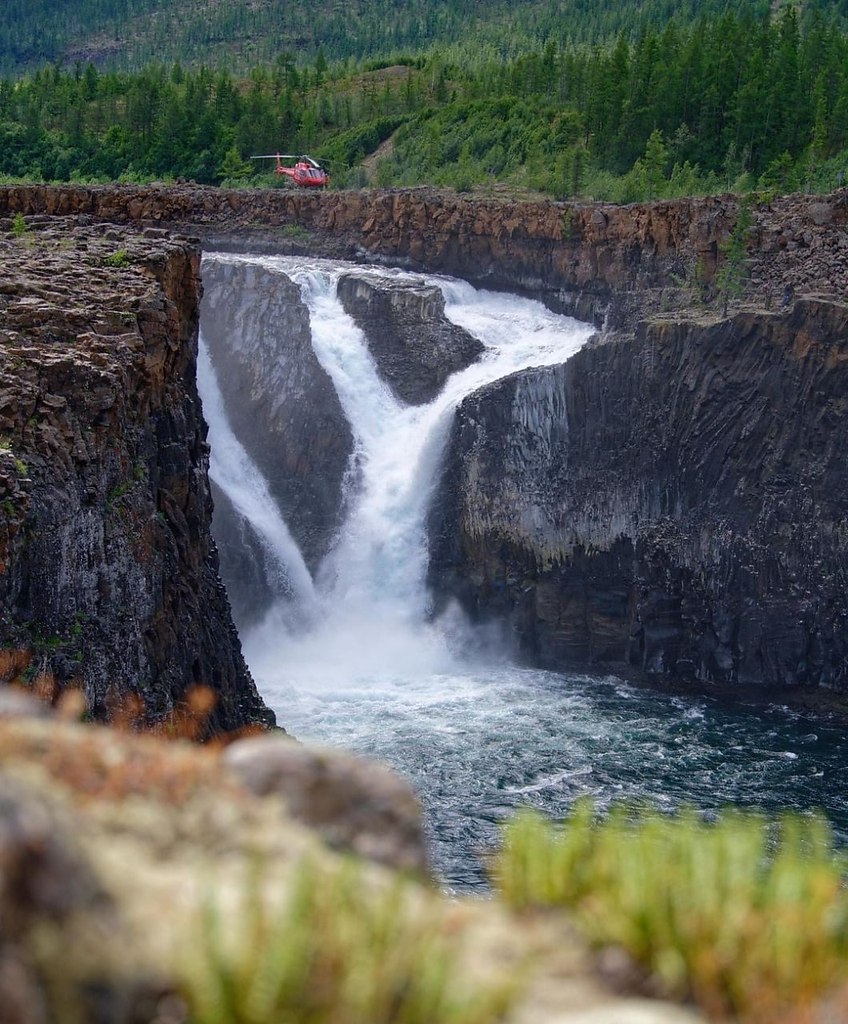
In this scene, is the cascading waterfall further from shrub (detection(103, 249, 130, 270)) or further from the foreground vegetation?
the foreground vegetation

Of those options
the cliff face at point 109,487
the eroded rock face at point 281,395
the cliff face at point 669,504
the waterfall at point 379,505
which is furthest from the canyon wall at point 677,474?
the cliff face at point 109,487

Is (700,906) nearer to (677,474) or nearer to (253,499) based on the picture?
(677,474)

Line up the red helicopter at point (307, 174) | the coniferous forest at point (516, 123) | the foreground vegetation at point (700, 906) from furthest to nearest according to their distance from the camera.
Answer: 1. the red helicopter at point (307, 174)
2. the coniferous forest at point (516, 123)
3. the foreground vegetation at point (700, 906)

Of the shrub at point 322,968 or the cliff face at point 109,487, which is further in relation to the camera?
the cliff face at point 109,487

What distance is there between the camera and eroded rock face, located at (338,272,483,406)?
42844 millimetres

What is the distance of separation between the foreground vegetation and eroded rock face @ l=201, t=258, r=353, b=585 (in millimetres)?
33103

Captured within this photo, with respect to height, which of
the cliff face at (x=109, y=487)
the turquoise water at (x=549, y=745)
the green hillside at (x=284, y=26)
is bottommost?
the turquoise water at (x=549, y=745)

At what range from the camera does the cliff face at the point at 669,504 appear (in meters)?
37.0

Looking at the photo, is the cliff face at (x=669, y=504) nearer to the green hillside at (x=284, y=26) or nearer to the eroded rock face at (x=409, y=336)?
the eroded rock face at (x=409, y=336)

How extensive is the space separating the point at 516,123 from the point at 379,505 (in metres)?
31.0

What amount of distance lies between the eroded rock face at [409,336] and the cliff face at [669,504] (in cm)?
270

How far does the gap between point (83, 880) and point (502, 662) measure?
34.0m

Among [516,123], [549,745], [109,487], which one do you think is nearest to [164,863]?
[109,487]

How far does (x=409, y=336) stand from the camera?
43469 millimetres
